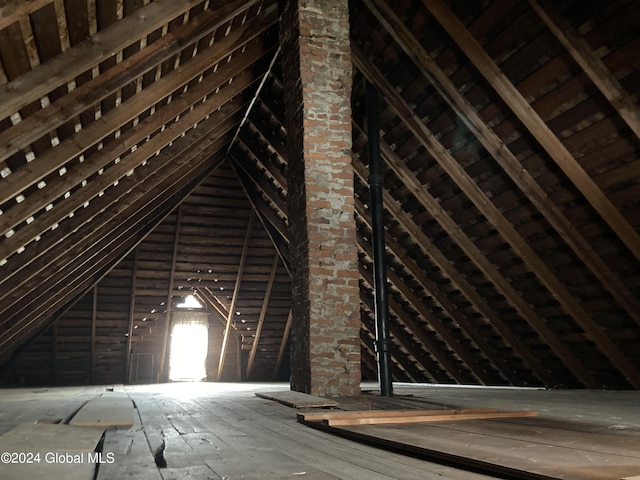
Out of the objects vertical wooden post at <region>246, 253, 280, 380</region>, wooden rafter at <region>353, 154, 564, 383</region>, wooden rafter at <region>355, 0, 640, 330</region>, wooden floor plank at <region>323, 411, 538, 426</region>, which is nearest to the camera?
wooden floor plank at <region>323, 411, 538, 426</region>

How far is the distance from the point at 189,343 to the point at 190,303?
0.84 metres

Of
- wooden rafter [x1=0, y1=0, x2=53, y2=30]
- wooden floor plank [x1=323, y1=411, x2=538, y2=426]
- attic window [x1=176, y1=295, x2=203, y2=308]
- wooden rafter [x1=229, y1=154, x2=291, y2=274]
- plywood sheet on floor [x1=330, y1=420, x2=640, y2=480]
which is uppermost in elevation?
wooden rafter [x1=229, y1=154, x2=291, y2=274]

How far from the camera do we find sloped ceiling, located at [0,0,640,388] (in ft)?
10.5

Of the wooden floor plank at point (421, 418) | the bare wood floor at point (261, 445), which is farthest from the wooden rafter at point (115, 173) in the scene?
the wooden floor plank at point (421, 418)

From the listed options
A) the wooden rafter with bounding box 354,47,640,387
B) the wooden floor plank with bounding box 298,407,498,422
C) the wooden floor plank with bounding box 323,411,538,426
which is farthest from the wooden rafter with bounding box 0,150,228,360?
the wooden floor plank with bounding box 323,411,538,426

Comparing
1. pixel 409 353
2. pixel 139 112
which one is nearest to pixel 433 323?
pixel 409 353

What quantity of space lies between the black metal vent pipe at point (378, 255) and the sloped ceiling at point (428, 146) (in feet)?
0.91

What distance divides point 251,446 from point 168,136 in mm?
3727

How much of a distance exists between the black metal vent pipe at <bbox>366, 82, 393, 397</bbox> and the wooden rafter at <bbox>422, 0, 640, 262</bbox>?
1223 millimetres

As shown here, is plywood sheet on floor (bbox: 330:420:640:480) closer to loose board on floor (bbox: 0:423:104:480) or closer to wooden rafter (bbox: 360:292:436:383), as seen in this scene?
loose board on floor (bbox: 0:423:104:480)

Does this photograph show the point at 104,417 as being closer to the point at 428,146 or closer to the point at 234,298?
the point at 428,146

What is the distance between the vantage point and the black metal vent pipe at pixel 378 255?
4.42m

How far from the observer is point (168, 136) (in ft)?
16.6

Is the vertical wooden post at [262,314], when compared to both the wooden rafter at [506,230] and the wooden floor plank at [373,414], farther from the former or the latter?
the wooden floor plank at [373,414]
